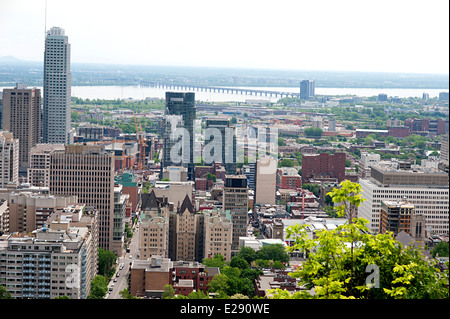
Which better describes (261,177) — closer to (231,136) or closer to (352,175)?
(352,175)

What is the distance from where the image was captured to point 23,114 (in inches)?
701

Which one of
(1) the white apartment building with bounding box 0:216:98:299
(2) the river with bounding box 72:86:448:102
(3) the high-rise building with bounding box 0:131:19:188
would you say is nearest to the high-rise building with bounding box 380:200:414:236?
(1) the white apartment building with bounding box 0:216:98:299

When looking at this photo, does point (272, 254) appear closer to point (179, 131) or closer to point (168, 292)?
point (168, 292)

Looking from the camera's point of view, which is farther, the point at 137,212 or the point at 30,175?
the point at 30,175

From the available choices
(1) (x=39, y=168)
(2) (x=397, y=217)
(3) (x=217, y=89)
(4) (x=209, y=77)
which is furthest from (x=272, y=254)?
(3) (x=217, y=89)

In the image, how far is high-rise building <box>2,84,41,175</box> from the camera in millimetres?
17297

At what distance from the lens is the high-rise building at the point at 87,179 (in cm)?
994

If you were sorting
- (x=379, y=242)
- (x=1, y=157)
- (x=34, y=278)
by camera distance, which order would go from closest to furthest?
(x=379, y=242), (x=34, y=278), (x=1, y=157)

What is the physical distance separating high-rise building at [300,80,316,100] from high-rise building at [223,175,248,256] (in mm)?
12976

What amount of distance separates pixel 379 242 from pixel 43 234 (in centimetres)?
502

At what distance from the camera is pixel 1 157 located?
548 inches

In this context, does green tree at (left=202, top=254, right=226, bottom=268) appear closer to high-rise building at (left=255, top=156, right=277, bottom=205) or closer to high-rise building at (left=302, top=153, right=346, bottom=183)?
high-rise building at (left=255, top=156, right=277, bottom=205)

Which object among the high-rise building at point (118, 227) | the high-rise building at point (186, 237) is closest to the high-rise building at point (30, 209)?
the high-rise building at point (118, 227)


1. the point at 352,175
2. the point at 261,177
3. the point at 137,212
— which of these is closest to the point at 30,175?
the point at 137,212
